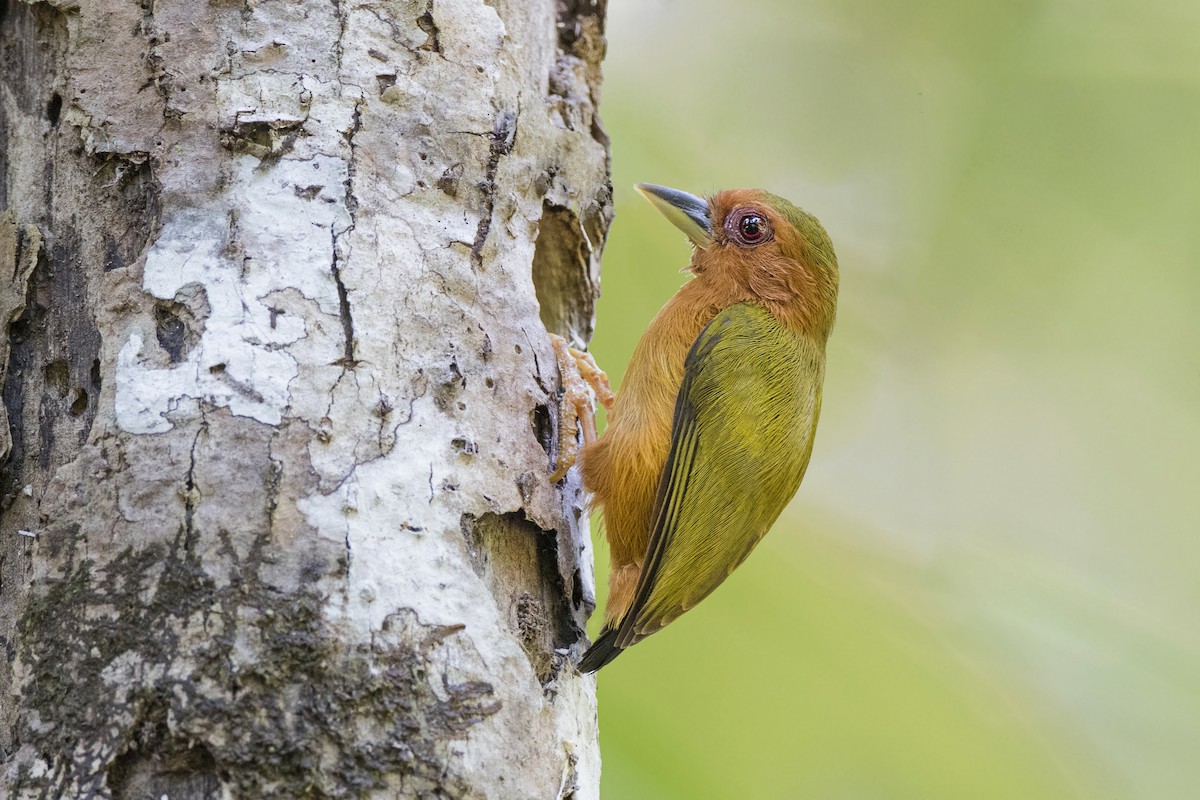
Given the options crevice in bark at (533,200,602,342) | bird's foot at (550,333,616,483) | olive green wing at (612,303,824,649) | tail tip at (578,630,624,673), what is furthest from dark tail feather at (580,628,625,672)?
crevice in bark at (533,200,602,342)

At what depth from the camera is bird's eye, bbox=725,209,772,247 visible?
362 centimetres

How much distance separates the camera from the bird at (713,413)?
9.51ft

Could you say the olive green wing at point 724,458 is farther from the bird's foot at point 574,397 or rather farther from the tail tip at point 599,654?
the bird's foot at point 574,397

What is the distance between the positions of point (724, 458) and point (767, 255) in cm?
90

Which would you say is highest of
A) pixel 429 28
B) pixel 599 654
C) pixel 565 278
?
pixel 429 28

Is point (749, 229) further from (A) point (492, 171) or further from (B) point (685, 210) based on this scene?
(A) point (492, 171)

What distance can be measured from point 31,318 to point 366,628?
0.98m

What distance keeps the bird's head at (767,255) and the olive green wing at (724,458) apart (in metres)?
0.18

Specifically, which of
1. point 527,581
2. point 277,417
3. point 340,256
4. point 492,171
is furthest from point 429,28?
point 527,581

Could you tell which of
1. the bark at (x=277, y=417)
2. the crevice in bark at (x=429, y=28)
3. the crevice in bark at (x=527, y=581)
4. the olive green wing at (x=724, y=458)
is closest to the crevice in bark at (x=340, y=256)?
the bark at (x=277, y=417)

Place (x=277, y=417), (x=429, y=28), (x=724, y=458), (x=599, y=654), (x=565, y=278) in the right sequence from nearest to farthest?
(x=277, y=417)
(x=599, y=654)
(x=429, y=28)
(x=724, y=458)
(x=565, y=278)

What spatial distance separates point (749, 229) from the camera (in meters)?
3.64

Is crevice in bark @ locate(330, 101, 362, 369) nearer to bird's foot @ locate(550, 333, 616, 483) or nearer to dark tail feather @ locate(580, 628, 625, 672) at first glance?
→ bird's foot @ locate(550, 333, 616, 483)

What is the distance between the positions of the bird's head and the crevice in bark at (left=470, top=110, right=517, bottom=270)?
1.18m
